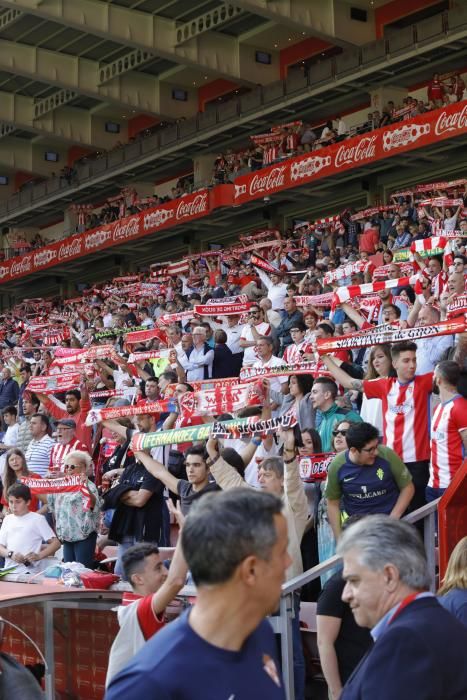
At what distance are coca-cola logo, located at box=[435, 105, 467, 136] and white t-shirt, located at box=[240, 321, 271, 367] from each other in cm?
1028

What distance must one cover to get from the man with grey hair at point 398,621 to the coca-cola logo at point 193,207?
28819 millimetres

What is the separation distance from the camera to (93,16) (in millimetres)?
29219

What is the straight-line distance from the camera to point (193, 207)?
3225cm

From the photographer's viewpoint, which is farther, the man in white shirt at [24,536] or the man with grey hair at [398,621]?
the man in white shirt at [24,536]

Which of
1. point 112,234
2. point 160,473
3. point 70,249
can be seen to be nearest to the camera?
point 160,473

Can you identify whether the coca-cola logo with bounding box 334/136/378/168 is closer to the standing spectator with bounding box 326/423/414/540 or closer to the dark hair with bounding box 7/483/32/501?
the dark hair with bounding box 7/483/32/501

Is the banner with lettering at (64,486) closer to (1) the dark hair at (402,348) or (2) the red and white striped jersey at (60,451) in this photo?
(2) the red and white striped jersey at (60,451)

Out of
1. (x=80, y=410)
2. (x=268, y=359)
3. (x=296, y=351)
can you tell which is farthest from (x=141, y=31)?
(x=268, y=359)

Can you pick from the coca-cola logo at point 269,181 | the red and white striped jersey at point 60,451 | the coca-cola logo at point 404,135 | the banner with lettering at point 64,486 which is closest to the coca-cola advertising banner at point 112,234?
the coca-cola logo at point 269,181

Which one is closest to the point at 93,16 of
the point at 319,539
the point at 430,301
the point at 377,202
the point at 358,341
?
the point at 377,202

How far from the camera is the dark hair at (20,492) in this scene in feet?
28.6

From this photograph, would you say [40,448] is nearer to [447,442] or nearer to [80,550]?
[80,550]

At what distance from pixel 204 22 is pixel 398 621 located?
29535 mm

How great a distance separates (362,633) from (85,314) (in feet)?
70.6
